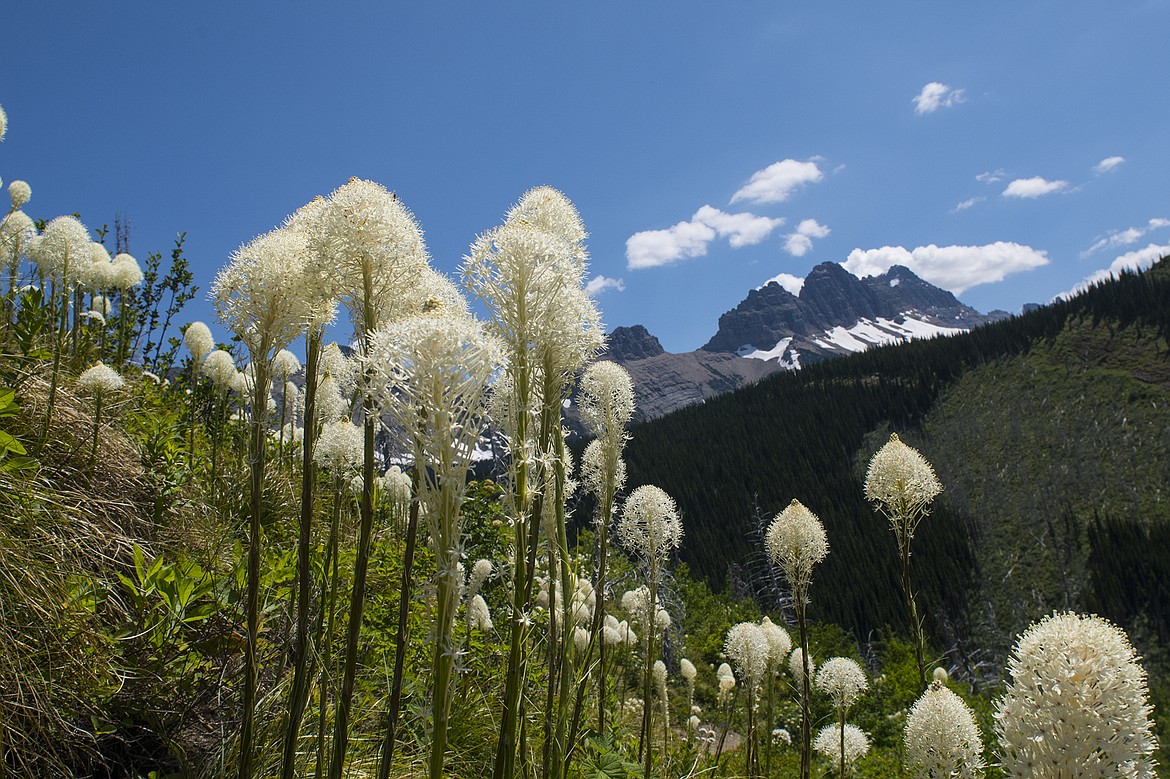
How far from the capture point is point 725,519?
253 feet

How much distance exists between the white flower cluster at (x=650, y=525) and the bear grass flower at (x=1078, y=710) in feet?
8.76

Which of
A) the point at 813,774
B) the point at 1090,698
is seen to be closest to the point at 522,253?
the point at 1090,698

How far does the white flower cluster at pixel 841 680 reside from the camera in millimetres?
6230

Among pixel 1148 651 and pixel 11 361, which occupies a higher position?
pixel 11 361

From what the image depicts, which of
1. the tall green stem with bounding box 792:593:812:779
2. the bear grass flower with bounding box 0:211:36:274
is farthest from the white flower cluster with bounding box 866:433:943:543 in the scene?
the bear grass flower with bounding box 0:211:36:274

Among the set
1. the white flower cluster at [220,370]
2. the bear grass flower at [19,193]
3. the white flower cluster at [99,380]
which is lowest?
the white flower cluster at [99,380]

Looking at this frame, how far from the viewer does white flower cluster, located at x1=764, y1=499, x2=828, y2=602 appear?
15.3 feet

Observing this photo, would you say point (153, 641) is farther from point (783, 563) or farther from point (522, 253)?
point (783, 563)

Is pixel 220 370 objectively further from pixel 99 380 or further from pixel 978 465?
pixel 978 465

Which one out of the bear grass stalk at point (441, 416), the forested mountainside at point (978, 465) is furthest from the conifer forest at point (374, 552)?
the forested mountainside at point (978, 465)

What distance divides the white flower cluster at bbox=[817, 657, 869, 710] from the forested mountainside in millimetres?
54606

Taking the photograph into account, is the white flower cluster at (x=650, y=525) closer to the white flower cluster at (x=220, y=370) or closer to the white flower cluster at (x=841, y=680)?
the white flower cluster at (x=841, y=680)

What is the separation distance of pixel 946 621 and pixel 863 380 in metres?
50.1

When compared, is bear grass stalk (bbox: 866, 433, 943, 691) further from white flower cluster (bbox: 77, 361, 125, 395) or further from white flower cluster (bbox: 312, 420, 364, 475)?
white flower cluster (bbox: 77, 361, 125, 395)
